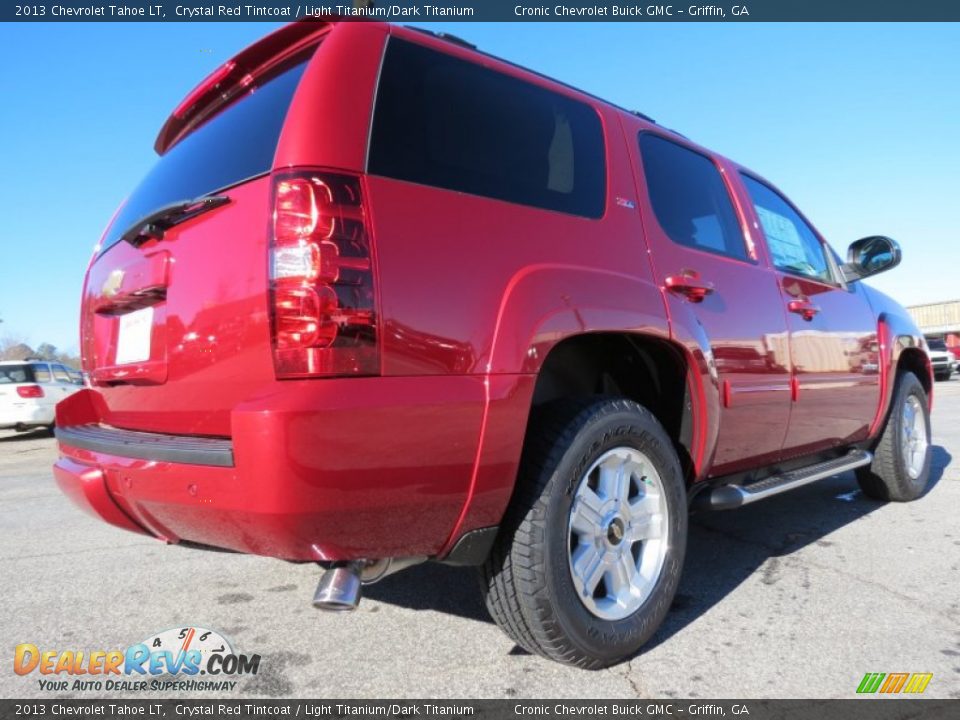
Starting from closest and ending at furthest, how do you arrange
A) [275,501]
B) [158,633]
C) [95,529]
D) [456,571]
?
1. [275,501]
2. [158,633]
3. [456,571]
4. [95,529]

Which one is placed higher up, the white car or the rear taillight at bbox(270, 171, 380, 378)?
the rear taillight at bbox(270, 171, 380, 378)

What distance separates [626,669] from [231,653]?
4.30 ft

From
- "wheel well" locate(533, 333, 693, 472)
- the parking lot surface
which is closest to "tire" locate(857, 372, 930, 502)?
the parking lot surface

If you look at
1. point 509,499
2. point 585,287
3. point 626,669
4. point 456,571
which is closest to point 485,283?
point 585,287

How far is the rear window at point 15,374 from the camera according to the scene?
38.5 feet

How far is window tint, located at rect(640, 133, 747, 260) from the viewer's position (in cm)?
271

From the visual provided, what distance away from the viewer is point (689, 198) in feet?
9.72

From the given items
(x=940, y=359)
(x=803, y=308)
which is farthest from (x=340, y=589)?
(x=940, y=359)

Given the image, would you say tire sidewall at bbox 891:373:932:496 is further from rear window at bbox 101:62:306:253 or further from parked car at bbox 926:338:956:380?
parked car at bbox 926:338:956:380

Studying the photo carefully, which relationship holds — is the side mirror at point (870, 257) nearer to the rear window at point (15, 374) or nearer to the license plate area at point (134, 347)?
the license plate area at point (134, 347)

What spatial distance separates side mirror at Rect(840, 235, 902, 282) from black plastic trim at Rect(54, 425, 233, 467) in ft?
12.3

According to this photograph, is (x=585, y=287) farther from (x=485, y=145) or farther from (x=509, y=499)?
(x=509, y=499)

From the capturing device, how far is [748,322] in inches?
113

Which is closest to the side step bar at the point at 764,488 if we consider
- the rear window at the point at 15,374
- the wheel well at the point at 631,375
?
the wheel well at the point at 631,375
